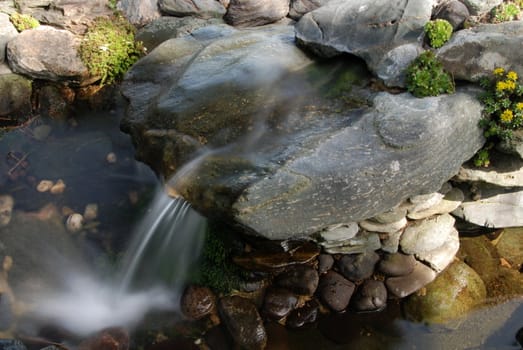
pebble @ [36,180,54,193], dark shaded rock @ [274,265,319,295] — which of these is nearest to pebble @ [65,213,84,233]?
pebble @ [36,180,54,193]

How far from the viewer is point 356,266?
24.1 ft

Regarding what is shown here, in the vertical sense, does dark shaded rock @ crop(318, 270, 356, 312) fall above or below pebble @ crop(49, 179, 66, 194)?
below

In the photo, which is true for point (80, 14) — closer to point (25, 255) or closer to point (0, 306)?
point (25, 255)

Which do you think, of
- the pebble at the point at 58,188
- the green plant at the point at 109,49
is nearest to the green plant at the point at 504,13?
the green plant at the point at 109,49

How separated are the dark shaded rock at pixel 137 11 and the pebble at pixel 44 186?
15.9 ft

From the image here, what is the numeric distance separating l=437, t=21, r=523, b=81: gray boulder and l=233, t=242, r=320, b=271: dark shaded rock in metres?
3.40

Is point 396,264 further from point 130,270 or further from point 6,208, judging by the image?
point 6,208

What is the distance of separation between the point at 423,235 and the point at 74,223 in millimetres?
6098

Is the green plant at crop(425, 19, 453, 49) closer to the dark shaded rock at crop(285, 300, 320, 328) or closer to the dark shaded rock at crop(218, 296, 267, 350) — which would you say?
the dark shaded rock at crop(285, 300, 320, 328)

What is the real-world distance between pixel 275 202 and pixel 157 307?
312 cm

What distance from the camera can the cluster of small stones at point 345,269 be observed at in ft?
22.6

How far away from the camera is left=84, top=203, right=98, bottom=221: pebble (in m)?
8.00

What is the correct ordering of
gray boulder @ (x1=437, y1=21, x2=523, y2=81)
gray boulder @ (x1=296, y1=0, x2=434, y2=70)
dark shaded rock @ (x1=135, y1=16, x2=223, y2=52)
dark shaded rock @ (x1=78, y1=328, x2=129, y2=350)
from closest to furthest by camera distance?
gray boulder @ (x1=437, y1=21, x2=523, y2=81)
dark shaded rock @ (x1=78, y1=328, x2=129, y2=350)
gray boulder @ (x1=296, y1=0, x2=434, y2=70)
dark shaded rock @ (x1=135, y1=16, x2=223, y2=52)

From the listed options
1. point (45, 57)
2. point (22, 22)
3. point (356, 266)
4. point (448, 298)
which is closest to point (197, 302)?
point (356, 266)
